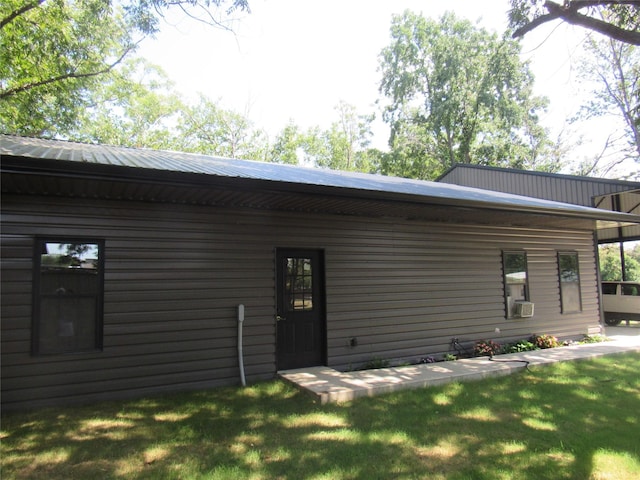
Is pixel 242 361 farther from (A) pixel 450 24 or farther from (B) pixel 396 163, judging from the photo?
(A) pixel 450 24

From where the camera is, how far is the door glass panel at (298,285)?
6.73 m

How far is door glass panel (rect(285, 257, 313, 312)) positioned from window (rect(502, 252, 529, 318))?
4.65 metres

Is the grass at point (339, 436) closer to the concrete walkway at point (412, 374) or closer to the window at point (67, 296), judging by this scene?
the concrete walkway at point (412, 374)

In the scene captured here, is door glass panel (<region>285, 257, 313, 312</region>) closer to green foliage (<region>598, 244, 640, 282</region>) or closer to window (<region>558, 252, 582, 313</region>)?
window (<region>558, 252, 582, 313</region>)

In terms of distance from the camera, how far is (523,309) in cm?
897

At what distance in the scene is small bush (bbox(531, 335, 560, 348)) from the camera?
28.9ft

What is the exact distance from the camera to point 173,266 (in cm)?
580

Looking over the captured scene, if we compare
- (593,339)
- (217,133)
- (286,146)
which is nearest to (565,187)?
(593,339)

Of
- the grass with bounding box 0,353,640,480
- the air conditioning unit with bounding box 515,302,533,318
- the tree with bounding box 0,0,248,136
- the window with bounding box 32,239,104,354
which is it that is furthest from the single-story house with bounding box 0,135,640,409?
the tree with bounding box 0,0,248,136

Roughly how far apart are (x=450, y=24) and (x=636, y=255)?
91.8 feet

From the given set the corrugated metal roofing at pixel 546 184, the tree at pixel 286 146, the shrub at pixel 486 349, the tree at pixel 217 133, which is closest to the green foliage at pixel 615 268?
the corrugated metal roofing at pixel 546 184

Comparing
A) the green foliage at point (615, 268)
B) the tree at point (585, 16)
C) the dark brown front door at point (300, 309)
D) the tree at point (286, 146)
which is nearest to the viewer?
the tree at point (585, 16)

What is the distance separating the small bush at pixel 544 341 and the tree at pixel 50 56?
13112 millimetres

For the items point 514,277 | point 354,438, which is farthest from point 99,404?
point 514,277
